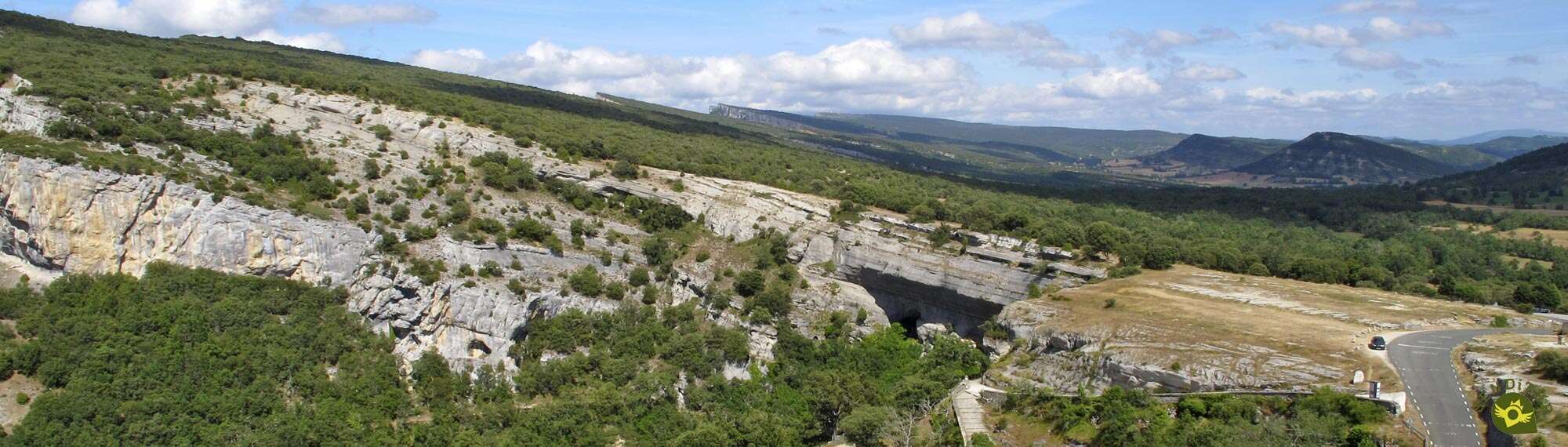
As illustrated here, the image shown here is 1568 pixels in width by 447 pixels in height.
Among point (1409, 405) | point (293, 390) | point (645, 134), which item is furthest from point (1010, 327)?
point (645, 134)

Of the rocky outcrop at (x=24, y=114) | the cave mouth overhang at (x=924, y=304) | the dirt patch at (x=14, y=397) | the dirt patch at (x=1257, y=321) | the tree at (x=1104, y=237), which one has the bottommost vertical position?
the dirt patch at (x=14, y=397)

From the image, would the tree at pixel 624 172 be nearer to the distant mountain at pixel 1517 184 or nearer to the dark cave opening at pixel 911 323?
the dark cave opening at pixel 911 323

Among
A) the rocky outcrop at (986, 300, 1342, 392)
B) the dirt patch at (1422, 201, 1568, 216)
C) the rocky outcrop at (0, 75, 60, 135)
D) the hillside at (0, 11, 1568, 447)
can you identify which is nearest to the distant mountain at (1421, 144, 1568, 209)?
the dirt patch at (1422, 201, 1568, 216)

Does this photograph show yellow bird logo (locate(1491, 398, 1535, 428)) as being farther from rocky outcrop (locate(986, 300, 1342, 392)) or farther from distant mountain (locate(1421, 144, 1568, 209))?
distant mountain (locate(1421, 144, 1568, 209))

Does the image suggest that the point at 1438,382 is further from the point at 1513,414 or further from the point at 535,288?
the point at 535,288

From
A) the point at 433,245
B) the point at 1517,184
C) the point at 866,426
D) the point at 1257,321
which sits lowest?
the point at 866,426

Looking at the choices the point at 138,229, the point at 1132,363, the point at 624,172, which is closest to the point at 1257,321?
the point at 1132,363

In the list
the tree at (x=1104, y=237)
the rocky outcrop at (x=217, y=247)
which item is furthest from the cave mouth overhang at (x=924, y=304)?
the rocky outcrop at (x=217, y=247)
